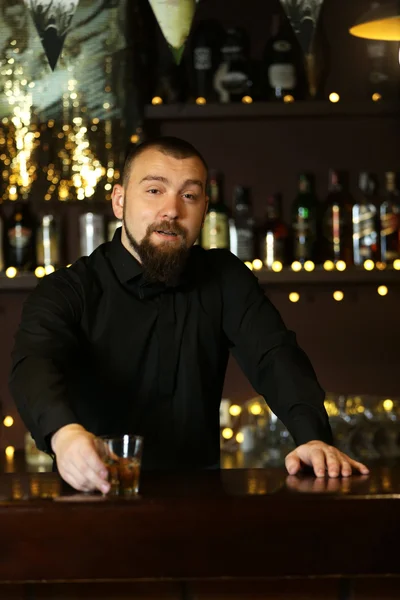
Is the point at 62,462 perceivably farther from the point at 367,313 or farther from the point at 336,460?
the point at 367,313

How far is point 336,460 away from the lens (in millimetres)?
1573

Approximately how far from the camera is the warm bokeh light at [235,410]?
3074mm

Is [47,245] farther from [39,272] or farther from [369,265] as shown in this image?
[369,265]

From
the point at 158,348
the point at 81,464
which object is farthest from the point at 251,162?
the point at 81,464

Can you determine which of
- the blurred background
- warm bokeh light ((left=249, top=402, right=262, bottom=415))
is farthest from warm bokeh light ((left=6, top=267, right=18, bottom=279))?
warm bokeh light ((left=249, top=402, right=262, bottom=415))

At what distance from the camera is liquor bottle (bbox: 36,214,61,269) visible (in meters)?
3.06

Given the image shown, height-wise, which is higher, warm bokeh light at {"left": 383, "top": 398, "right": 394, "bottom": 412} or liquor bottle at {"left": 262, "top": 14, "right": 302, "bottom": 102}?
liquor bottle at {"left": 262, "top": 14, "right": 302, "bottom": 102}

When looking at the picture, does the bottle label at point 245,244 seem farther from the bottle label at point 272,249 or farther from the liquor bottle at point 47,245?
the liquor bottle at point 47,245

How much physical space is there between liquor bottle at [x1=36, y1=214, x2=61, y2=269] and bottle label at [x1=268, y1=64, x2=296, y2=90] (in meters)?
0.83

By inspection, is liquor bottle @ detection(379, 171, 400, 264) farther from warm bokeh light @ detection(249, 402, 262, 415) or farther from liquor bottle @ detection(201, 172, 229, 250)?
warm bokeh light @ detection(249, 402, 262, 415)

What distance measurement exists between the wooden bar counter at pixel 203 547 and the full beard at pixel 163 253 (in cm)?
65

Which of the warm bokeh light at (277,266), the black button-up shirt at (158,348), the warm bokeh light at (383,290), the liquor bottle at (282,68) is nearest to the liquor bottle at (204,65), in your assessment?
the liquor bottle at (282,68)

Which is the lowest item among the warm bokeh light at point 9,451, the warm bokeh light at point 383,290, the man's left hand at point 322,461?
the warm bokeh light at point 9,451

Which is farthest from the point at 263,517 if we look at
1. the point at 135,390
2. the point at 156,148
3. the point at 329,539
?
the point at 156,148
